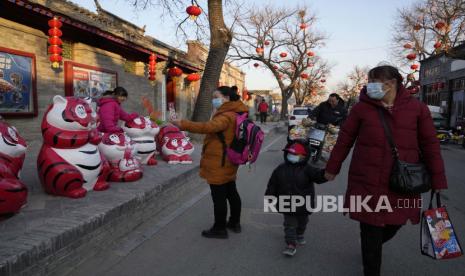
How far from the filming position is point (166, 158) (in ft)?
25.1

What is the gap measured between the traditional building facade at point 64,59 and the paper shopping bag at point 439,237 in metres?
6.69

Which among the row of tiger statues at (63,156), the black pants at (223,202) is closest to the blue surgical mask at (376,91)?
the black pants at (223,202)

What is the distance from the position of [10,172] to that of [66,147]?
0.82 m

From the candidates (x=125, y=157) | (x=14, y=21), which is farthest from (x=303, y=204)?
(x=14, y=21)

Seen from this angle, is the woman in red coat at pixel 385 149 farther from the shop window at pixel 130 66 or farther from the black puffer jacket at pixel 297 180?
the shop window at pixel 130 66

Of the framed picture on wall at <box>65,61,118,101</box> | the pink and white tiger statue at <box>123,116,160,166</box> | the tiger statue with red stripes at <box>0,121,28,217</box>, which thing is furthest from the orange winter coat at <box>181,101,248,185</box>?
the framed picture on wall at <box>65,61,118,101</box>

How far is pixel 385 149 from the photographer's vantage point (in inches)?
105

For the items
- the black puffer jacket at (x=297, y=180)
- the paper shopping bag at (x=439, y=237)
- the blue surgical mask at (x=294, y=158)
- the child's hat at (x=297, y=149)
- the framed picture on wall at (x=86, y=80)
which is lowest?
the paper shopping bag at (x=439, y=237)

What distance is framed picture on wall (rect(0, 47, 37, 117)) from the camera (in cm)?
790

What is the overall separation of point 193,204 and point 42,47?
6.29 metres

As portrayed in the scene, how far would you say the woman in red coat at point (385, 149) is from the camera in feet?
8.77

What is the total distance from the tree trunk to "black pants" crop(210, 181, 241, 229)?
7.86 metres

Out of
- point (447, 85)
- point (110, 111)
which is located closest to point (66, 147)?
point (110, 111)

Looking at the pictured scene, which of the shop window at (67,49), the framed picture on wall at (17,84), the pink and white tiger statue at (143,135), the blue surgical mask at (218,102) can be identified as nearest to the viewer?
the blue surgical mask at (218,102)
